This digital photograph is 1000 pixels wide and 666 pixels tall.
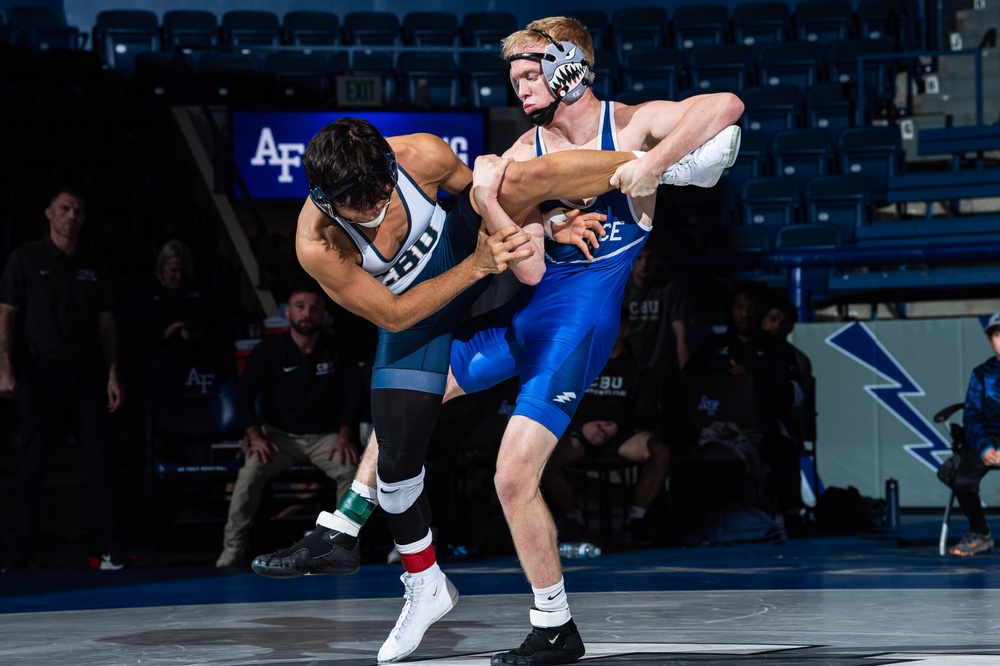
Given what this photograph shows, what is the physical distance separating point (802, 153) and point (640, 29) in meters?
3.15

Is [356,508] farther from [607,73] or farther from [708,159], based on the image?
[607,73]

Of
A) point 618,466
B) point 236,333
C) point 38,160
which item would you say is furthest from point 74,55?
point 618,466

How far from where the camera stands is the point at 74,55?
13047 millimetres

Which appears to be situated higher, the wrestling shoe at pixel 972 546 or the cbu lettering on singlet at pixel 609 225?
the cbu lettering on singlet at pixel 609 225

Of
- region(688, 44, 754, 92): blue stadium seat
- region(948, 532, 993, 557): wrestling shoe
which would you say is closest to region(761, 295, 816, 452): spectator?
region(948, 532, 993, 557): wrestling shoe

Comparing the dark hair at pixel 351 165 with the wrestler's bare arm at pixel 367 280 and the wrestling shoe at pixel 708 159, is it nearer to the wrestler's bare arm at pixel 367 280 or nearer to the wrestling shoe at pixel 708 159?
the wrestler's bare arm at pixel 367 280

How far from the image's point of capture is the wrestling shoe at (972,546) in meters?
6.66

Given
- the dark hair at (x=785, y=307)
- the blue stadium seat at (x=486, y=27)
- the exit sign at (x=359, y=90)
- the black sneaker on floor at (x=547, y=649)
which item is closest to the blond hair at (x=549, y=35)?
the black sneaker on floor at (x=547, y=649)

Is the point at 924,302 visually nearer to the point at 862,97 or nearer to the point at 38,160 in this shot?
the point at 862,97

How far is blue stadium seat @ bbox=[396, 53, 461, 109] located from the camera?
13477 millimetres

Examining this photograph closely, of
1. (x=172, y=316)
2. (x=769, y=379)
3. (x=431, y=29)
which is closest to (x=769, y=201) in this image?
(x=431, y=29)

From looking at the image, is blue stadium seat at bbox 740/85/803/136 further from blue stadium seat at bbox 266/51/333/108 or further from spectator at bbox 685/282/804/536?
spectator at bbox 685/282/804/536

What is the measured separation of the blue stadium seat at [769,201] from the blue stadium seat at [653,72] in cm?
176

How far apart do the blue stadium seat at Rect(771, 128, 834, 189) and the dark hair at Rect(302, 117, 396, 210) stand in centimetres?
997
